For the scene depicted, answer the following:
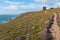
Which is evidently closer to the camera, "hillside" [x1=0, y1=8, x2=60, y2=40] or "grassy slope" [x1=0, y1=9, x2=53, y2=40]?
"hillside" [x1=0, y1=8, x2=60, y2=40]

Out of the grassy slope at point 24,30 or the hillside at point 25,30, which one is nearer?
the hillside at point 25,30

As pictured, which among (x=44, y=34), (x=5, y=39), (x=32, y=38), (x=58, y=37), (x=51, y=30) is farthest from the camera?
(x=5, y=39)

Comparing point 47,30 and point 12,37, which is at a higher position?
point 47,30

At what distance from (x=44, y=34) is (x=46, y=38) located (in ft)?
6.25

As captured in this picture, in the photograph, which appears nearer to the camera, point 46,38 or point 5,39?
point 46,38

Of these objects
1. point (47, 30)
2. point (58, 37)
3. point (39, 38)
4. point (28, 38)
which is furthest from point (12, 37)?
point (58, 37)

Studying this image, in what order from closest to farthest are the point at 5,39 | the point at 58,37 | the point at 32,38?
the point at 58,37
the point at 32,38
the point at 5,39

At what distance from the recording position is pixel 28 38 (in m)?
56.4

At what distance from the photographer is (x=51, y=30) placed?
49344 mm

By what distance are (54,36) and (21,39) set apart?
584 inches

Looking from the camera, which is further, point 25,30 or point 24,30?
point 24,30

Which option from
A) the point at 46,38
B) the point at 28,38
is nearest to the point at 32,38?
the point at 28,38

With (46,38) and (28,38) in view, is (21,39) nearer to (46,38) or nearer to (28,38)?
(28,38)

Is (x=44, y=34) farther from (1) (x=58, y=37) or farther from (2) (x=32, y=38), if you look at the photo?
(2) (x=32, y=38)
